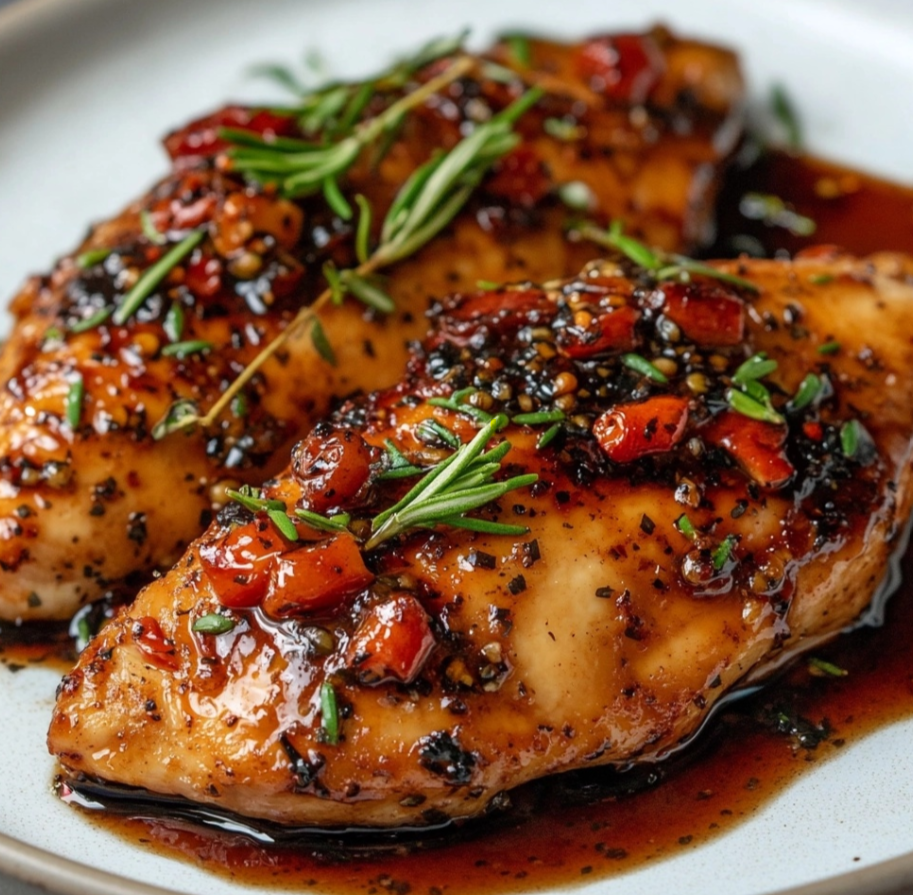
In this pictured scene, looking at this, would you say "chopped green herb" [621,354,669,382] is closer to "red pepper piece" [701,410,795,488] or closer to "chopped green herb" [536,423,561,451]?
"red pepper piece" [701,410,795,488]

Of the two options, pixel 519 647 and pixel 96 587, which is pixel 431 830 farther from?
pixel 96 587

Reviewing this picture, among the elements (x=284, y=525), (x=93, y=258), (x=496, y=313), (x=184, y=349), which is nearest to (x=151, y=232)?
(x=93, y=258)

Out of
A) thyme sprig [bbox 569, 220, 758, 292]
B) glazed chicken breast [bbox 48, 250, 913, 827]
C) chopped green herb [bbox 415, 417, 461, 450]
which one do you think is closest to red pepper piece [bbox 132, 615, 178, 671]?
glazed chicken breast [bbox 48, 250, 913, 827]

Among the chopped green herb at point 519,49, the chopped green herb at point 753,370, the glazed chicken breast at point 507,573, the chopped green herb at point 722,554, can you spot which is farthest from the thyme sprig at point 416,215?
the chopped green herb at point 722,554

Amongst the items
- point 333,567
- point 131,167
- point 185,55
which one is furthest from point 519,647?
point 185,55

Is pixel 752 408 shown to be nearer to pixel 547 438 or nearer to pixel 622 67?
pixel 547 438
